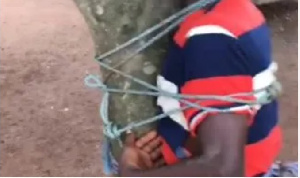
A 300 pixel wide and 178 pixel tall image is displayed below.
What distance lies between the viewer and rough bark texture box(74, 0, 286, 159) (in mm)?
1186

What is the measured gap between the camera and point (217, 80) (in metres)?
1.20

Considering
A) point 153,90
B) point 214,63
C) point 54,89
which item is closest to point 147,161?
point 153,90

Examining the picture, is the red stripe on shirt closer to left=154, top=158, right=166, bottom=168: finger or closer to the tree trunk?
the tree trunk

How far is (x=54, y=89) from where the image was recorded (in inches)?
142

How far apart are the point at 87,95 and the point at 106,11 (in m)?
2.36

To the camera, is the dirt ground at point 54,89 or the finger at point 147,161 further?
the dirt ground at point 54,89

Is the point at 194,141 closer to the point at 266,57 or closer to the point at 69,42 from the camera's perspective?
the point at 266,57

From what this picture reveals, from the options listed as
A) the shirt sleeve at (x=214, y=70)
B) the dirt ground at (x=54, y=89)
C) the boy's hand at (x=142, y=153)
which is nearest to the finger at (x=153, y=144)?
the boy's hand at (x=142, y=153)

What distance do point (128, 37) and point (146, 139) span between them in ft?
0.68

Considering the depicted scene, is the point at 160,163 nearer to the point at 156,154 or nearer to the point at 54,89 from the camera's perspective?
the point at 156,154

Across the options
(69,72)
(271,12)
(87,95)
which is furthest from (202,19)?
(271,12)

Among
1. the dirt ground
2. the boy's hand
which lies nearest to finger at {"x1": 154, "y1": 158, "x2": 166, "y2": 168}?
the boy's hand

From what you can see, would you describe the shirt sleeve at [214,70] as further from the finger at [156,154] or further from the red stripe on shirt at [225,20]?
the finger at [156,154]

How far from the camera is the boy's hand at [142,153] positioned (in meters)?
1.28
